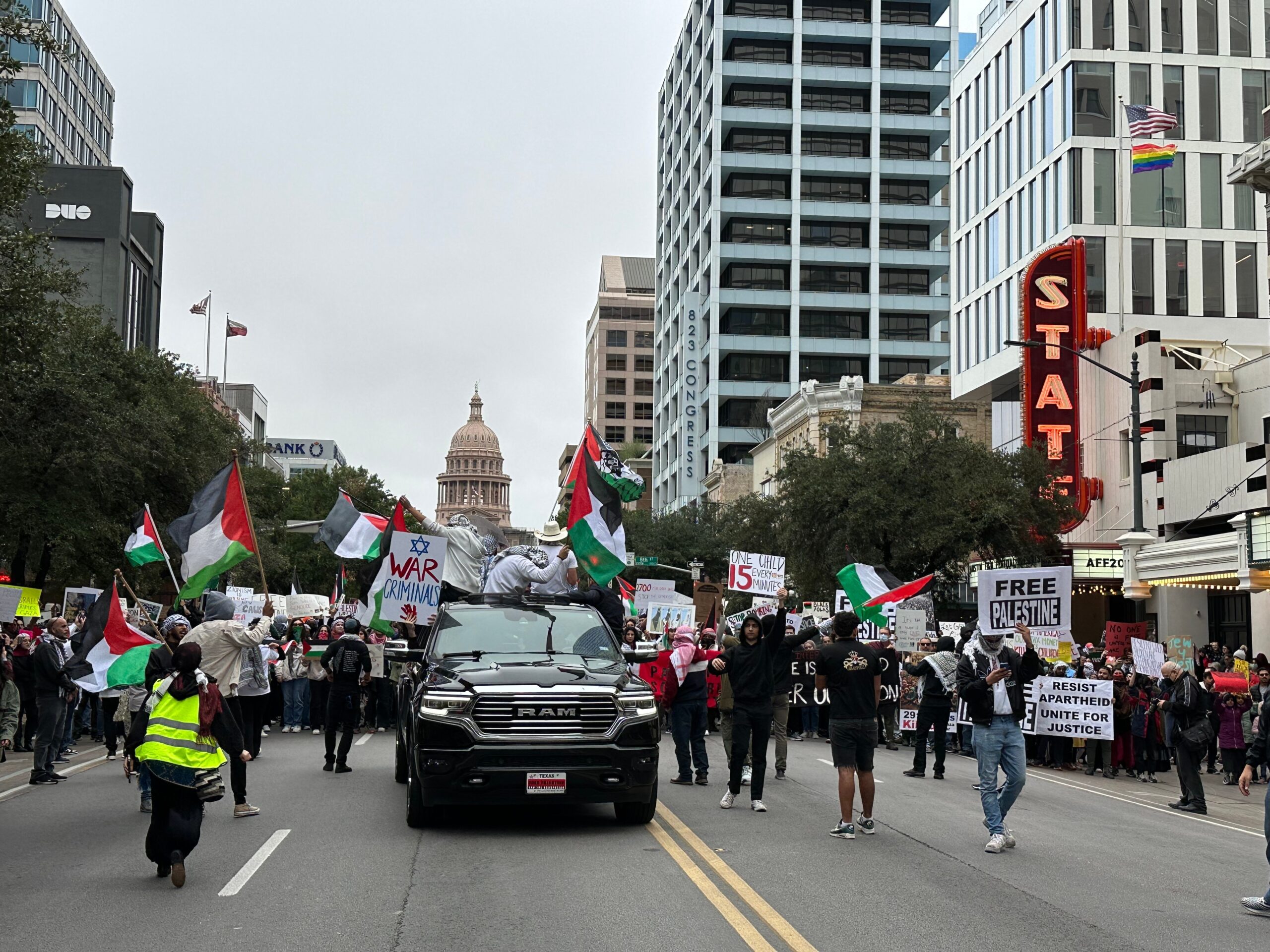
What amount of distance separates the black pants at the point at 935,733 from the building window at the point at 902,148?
79.2 metres

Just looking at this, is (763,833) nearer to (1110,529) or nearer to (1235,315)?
(1110,529)

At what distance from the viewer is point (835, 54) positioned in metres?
93.2

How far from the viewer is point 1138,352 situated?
130 ft

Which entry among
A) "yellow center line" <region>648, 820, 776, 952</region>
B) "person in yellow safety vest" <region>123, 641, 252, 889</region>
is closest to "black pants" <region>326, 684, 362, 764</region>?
"yellow center line" <region>648, 820, 776, 952</region>

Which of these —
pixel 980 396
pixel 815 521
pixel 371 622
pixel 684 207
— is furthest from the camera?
pixel 684 207

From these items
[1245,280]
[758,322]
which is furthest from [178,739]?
[758,322]

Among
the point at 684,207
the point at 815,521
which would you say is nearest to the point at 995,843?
the point at 815,521

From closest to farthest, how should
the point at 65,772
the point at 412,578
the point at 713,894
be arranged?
the point at 713,894 → the point at 65,772 → the point at 412,578

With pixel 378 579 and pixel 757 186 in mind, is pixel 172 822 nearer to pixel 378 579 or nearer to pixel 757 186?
pixel 378 579

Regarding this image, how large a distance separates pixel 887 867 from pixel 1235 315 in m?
41.7

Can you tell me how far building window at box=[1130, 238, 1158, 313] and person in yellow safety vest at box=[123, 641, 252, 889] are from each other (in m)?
42.4

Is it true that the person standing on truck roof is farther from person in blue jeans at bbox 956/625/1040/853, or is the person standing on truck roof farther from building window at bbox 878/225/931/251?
building window at bbox 878/225/931/251

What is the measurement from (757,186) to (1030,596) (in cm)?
8119

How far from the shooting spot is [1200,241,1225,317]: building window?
1843 inches
